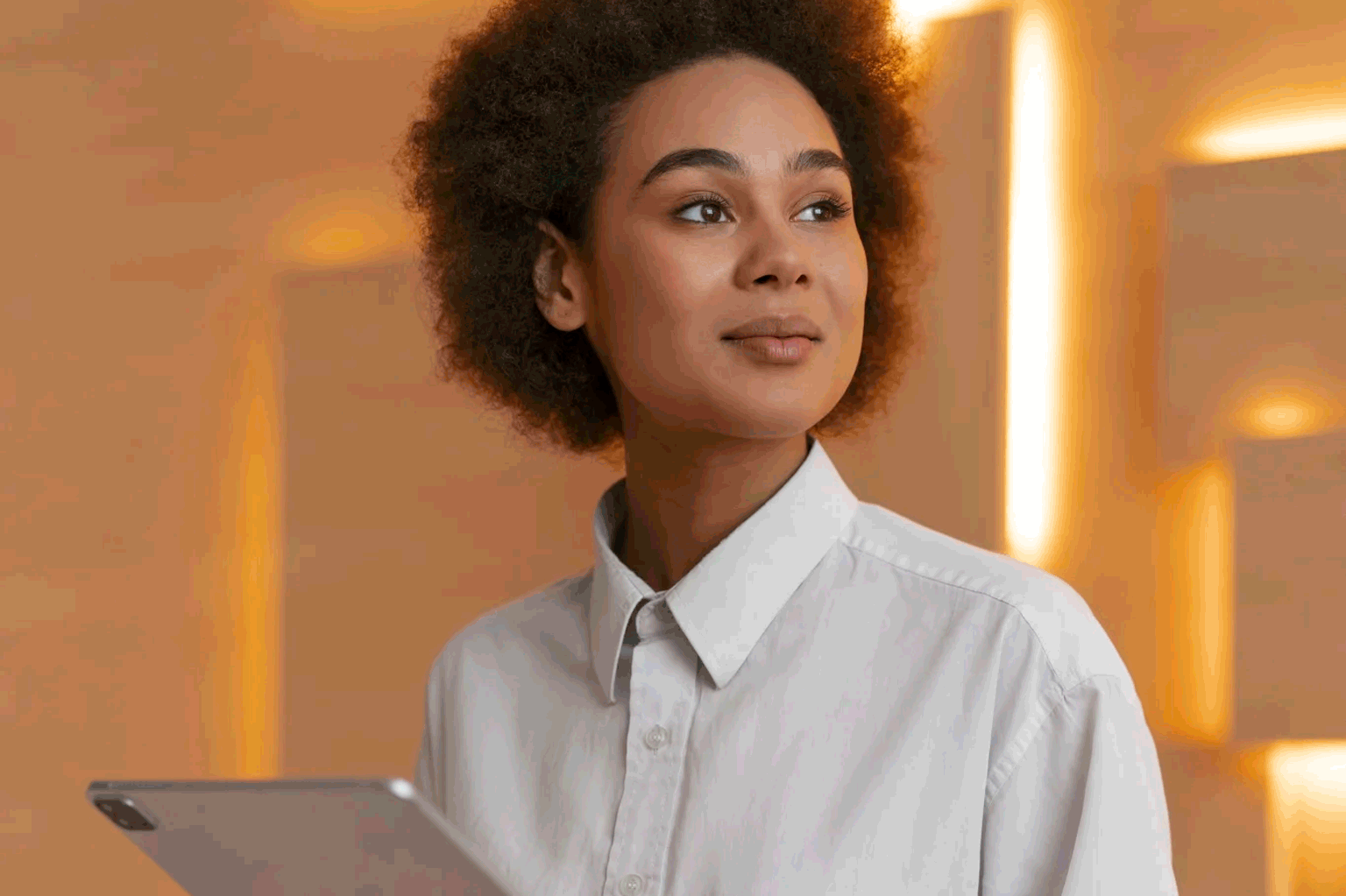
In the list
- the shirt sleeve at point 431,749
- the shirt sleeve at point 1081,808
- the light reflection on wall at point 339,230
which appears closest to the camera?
the shirt sleeve at point 1081,808

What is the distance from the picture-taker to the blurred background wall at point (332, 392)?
1658 mm

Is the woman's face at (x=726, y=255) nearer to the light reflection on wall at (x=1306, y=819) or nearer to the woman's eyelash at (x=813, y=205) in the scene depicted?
the woman's eyelash at (x=813, y=205)

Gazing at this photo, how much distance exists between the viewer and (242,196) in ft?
7.80

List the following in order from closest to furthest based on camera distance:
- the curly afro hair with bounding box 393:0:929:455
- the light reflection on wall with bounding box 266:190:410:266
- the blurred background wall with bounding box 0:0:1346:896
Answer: the curly afro hair with bounding box 393:0:929:455
the blurred background wall with bounding box 0:0:1346:896
the light reflection on wall with bounding box 266:190:410:266

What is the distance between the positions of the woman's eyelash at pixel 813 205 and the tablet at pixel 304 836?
1.83ft

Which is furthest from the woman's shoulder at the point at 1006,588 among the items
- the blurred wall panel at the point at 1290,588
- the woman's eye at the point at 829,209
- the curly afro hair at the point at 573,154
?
the blurred wall panel at the point at 1290,588

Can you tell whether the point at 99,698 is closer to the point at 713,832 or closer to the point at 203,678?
the point at 203,678

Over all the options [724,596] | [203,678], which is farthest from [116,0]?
[724,596]

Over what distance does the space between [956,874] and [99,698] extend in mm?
1688

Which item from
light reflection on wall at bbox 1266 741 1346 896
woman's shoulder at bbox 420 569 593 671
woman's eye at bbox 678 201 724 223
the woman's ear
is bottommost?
light reflection on wall at bbox 1266 741 1346 896

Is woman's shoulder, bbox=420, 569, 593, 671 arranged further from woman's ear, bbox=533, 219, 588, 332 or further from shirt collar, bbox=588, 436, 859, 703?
woman's ear, bbox=533, 219, 588, 332

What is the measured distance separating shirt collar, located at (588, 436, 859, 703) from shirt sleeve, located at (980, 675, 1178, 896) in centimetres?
22

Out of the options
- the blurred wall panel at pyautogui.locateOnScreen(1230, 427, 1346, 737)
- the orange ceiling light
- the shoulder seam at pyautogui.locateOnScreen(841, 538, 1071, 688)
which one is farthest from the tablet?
the orange ceiling light

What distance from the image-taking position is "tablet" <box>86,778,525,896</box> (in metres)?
0.79
